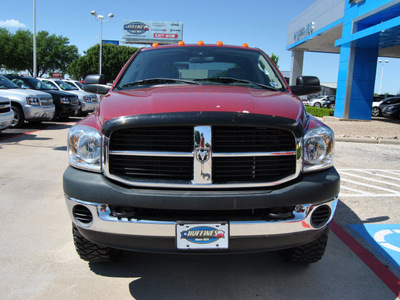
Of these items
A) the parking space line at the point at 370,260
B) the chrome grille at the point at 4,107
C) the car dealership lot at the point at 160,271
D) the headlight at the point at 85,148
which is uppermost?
the headlight at the point at 85,148

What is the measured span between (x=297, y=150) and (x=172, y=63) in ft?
5.94

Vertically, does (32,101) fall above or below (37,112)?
above

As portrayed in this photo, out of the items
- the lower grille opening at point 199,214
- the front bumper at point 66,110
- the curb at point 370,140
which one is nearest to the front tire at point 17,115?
the front bumper at point 66,110

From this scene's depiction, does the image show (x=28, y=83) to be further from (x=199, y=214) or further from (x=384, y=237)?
(x=384, y=237)

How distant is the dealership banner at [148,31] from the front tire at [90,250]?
74.4 metres

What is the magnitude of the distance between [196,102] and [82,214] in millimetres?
1038

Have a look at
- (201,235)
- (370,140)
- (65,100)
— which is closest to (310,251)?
(201,235)

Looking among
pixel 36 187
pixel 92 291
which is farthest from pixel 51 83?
pixel 92 291

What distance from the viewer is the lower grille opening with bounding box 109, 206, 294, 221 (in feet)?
6.84

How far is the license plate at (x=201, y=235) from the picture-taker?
6.70 feet

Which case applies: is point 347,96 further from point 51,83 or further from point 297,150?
point 297,150

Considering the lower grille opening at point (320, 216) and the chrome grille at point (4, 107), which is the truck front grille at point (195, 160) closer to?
the lower grille opening at point (320, 216)

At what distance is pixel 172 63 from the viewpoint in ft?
11.5

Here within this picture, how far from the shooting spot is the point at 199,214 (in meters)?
2.12
